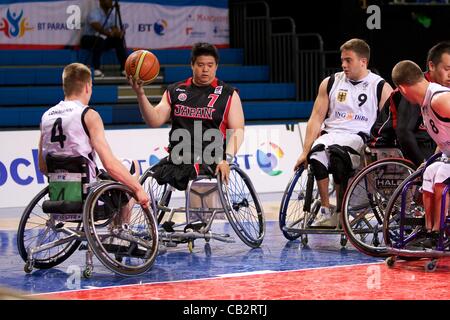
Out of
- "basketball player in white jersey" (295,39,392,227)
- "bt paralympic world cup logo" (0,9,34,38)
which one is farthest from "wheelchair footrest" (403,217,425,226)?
"bt paralympic world cup logo" (0,9,34,38)

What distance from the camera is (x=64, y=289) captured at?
5.85 m

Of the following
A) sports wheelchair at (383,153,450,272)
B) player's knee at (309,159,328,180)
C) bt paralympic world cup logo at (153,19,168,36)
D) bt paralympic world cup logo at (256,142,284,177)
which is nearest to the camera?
sports wheelchair at (383,153,450,272)

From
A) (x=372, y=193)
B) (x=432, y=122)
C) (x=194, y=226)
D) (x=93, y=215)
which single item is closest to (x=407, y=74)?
(x=432, y=122)

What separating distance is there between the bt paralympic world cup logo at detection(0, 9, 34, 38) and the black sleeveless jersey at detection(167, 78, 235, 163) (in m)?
5.97

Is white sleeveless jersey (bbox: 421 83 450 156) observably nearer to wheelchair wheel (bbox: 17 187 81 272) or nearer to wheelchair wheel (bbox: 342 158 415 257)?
wheelchair wheel (bbox: 342 158 415 257)

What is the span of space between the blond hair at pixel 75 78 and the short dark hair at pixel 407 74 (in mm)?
1914

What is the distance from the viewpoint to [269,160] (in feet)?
36.9

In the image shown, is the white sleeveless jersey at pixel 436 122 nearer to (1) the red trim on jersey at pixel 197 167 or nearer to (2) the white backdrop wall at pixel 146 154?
(1) the red trim on jersey at pixel 197 167

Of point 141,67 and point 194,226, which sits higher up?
point 141,67

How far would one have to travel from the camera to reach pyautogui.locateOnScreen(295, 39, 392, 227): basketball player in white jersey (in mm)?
7289

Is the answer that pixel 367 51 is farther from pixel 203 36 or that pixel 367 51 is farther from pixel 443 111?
pixel 203 36

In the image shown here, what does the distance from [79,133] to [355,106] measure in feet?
7.51

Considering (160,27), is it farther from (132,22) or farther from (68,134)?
(68,134)

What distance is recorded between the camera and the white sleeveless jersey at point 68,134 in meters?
6.17
